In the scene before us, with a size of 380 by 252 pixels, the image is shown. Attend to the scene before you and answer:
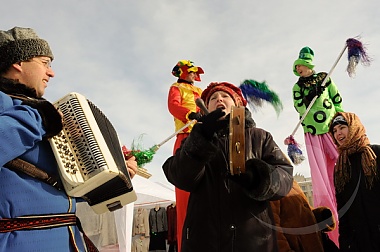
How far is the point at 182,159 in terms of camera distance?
1.75m

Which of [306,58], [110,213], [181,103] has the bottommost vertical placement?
[110,213]

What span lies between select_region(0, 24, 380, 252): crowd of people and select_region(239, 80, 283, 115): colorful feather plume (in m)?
1.34

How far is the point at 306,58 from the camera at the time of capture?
15.0 ft

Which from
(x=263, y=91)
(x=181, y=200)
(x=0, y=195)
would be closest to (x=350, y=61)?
(x=263, y=91)

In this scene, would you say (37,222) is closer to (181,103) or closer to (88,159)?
(88,159)

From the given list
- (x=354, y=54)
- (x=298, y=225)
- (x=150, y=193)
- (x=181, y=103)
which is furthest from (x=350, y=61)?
(x=150, y=193)

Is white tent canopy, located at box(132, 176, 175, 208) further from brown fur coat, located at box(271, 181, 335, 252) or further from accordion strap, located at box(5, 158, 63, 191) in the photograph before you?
accordion strap, located at box(5, 158, 63, 191)

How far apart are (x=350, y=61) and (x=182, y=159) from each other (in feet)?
11.3

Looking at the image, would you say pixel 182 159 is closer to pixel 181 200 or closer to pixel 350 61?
pixel 181 200

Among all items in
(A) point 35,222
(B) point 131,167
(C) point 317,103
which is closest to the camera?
(A) point 35,222

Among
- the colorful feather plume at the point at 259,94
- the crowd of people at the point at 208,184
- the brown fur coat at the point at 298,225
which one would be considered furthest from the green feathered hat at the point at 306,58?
the brown fur coat at the point at 298,225

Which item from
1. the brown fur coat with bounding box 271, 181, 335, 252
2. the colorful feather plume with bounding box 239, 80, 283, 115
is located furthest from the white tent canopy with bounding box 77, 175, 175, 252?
the brown fur coat with bounding box 271, 181, 335, 252

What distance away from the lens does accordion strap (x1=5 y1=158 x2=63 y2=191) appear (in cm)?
134

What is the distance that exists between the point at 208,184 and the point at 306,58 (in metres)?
3.29
